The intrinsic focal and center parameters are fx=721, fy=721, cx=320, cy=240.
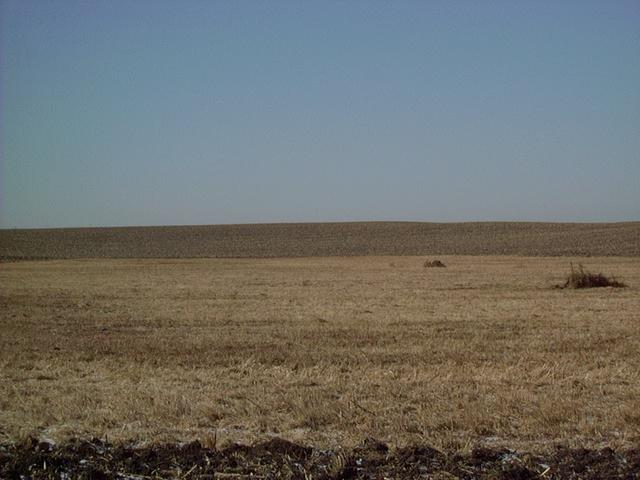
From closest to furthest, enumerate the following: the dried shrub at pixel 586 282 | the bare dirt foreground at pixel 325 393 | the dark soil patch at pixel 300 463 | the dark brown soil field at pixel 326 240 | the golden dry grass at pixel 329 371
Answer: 1. the dark soil patch at pixel 300 463
2. the bare dirt foreground at pixel 325 393
3. the golden dry grass at pixel 329 371
4. the dried shrub at pixel 586 282
5. the dark brown soil field at pixel 326 240

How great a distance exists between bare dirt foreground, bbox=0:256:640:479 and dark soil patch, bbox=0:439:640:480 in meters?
0.02

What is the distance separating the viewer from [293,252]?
237 ft

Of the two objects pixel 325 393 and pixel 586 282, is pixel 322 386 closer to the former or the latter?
pixel 325 393

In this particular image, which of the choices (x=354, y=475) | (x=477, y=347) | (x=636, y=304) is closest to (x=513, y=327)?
(x=477, y=347)

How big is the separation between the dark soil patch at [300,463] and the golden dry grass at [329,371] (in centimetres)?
53

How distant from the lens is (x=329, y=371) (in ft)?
32.7

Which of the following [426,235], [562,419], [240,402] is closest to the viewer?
[562,419]

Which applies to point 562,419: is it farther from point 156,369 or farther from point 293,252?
point 293,252

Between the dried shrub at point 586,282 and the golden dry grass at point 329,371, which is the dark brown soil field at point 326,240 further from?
the golden dry grass at point 329,371

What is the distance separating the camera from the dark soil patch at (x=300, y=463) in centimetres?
577

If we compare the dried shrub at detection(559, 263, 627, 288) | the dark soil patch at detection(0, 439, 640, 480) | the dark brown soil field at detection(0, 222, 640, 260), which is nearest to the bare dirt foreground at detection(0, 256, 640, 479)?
the dark soil patch at detection(0, 439, 640, 480)

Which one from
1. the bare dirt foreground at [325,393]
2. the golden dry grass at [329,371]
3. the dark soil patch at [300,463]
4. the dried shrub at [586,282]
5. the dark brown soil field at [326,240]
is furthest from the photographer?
the dark brown soil field at [326,240]

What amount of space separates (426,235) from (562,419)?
8499 centimetres

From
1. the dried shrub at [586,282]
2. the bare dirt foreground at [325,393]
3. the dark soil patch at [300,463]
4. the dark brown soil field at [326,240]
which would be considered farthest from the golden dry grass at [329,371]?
the dark brown soil field at [326,240]
